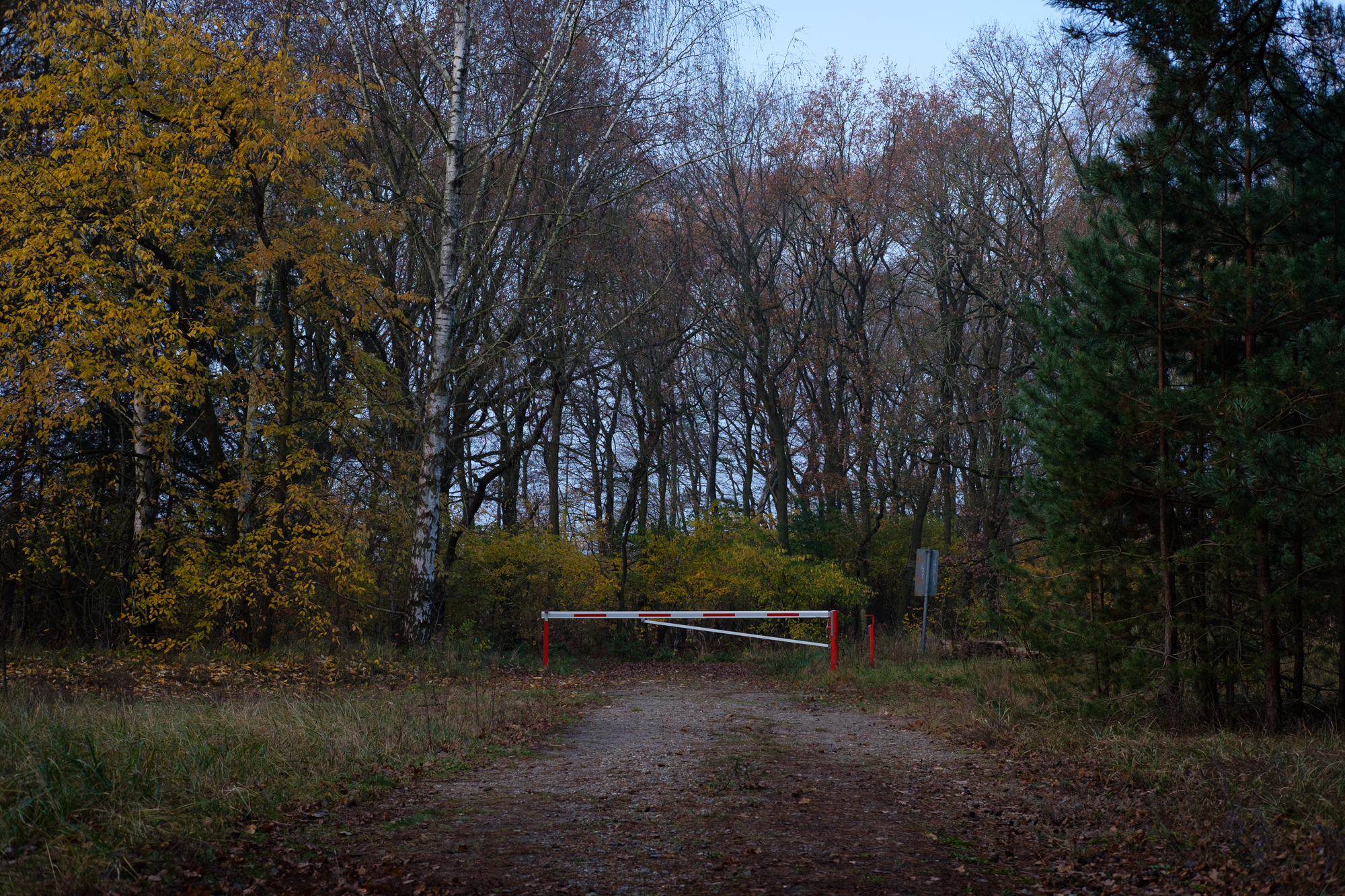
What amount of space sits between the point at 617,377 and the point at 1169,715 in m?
23.5

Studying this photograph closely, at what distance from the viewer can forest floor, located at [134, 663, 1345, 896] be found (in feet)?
17.5

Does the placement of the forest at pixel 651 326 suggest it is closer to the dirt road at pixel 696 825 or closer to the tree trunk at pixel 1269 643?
the tree trunk at pixel 1269 643

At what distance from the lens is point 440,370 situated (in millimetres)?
17031

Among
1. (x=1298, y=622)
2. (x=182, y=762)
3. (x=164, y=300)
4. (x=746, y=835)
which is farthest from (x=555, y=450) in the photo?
(x=746, y=835)

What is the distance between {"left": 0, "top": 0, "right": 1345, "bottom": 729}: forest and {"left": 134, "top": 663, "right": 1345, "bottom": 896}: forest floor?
303 centimetres

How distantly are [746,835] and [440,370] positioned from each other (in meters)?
12.0

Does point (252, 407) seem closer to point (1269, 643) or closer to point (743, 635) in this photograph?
point (743, 635)

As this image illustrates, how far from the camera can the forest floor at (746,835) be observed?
5.32 metres

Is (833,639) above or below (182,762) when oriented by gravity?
below

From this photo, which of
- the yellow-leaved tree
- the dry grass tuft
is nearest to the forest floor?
the dry grass tuft

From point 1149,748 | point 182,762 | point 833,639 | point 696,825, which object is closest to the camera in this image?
point 696,825

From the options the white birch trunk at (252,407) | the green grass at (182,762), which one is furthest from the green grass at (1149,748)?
the white birch trunk at (252,407)

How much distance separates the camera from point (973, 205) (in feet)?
80.4

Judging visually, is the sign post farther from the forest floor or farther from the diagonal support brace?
the forest floor
